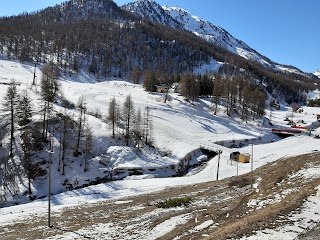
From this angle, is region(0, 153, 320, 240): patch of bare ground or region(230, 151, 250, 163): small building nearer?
region(0, 153, 320, 240): patch of bare ground

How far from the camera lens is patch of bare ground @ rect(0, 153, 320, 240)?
842 inches

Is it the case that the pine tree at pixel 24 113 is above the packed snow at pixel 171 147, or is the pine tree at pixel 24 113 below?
above

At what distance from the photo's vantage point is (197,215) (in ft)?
87.9

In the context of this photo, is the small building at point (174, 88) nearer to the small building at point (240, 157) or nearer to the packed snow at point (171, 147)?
the packed snow at point (171, 147)

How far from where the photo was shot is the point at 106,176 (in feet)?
185

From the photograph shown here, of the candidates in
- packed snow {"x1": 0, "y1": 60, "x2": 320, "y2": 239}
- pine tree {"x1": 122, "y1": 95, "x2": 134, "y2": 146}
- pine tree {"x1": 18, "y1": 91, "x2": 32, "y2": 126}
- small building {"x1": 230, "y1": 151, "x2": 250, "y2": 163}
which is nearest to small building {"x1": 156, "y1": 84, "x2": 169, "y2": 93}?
packed snow {"x1": 0, "y1": 60, "x2": 320, "y2": 239}

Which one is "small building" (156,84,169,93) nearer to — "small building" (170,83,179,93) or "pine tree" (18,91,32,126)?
"small building" (170,83,179,93)

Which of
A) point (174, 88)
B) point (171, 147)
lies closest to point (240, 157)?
point (171, 147)

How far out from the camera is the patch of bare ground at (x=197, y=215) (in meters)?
21.4

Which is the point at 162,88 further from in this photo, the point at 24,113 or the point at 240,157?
the point at 24,113

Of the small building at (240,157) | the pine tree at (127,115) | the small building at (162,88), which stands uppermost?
the small building at (162,88)

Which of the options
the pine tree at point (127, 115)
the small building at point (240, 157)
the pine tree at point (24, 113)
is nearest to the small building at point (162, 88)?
the pine tree at point (127, 115)

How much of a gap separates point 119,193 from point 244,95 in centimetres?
8234

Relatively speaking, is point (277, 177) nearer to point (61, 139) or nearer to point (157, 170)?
point (157, 170)
